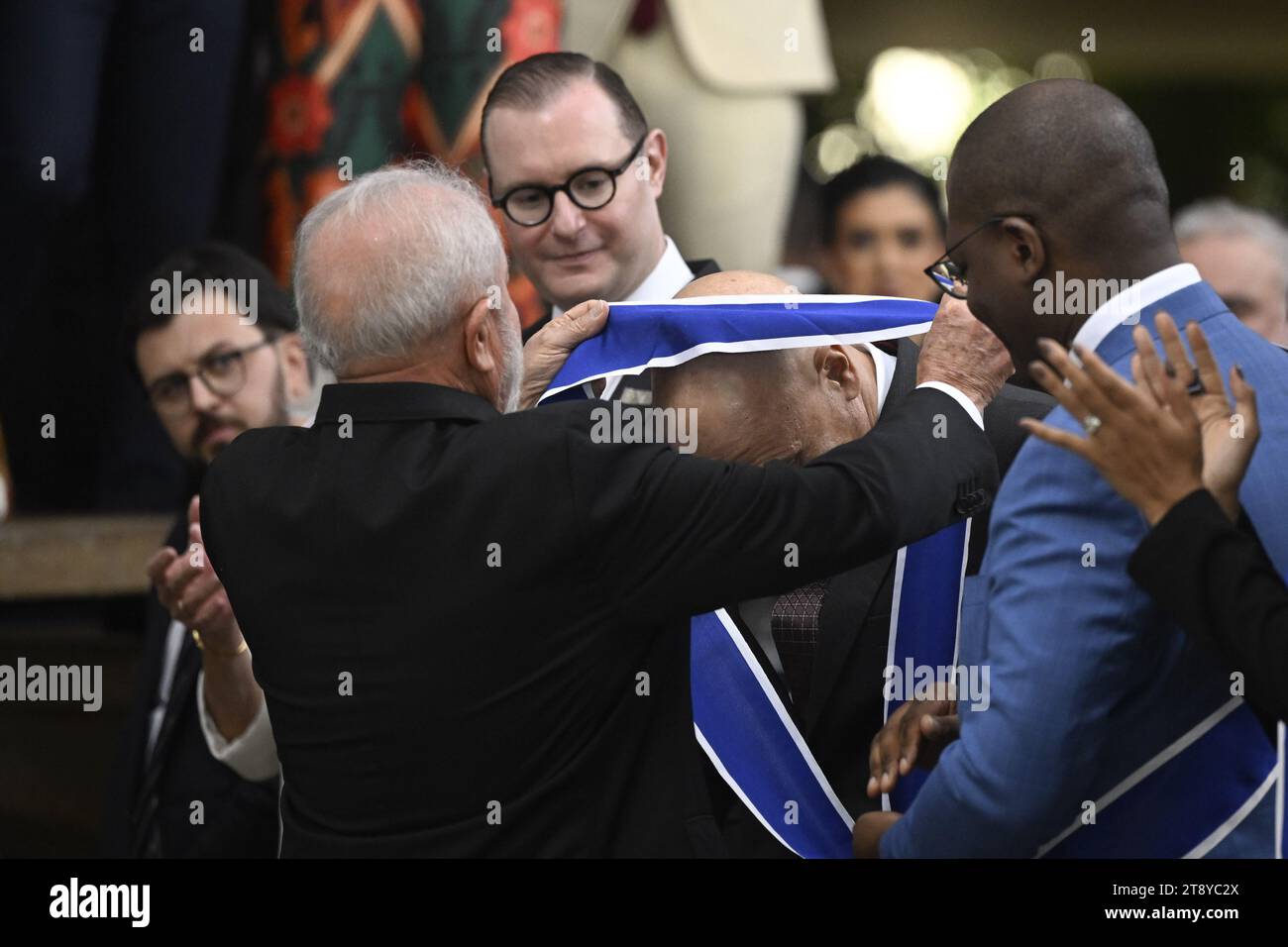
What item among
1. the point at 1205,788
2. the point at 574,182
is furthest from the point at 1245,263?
the point at 1205,788

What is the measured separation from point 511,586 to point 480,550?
0.06 metres

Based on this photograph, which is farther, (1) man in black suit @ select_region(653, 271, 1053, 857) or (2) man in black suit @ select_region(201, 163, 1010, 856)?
(1) man in black suit @ select_region(653, 271, 1053, 857)

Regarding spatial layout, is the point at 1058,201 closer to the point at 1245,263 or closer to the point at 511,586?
the point at 511,586

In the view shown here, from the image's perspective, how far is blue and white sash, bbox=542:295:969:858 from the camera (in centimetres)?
245

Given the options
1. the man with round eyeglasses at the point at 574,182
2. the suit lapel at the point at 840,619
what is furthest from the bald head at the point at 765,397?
the man with round eyeglasses at the point at 574,182

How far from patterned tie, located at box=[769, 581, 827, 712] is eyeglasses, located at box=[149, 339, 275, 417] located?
1556mm

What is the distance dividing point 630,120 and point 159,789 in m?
1.50

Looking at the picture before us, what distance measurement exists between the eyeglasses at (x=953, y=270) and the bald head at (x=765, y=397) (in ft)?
0.98

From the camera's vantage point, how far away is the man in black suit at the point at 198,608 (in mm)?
3090

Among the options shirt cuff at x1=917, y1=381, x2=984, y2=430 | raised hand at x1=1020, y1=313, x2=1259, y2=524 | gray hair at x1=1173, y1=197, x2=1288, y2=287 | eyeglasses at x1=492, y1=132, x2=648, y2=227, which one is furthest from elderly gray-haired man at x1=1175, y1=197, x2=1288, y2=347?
raised hand at x1=1020, y1=313, x2=1259, y2=524

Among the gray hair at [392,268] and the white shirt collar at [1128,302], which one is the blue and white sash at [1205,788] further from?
the gray hair at [392,268]

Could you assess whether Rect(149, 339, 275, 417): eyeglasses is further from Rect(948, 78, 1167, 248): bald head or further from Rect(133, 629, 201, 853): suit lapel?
Rect(948, 78, 1167, 248): bald head

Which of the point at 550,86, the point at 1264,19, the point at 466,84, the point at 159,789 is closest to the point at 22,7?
the point at 466,84
